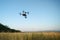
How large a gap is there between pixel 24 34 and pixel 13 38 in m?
0.37

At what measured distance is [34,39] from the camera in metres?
4.93

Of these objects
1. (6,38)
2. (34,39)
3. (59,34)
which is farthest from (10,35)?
(59,34)

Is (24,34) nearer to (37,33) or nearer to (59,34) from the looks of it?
(37,33)

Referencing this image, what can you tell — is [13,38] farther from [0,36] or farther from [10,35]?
[0,36]

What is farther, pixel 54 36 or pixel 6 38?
pixel 6 38

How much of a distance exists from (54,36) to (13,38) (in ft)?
4.18

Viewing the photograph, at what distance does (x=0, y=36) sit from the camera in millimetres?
5391

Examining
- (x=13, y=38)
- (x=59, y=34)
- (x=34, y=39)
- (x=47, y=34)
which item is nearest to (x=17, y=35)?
(x=13, y=38)

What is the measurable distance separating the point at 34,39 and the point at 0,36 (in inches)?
48.3

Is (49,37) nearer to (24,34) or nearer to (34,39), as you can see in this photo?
(34,39)

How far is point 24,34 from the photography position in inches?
201

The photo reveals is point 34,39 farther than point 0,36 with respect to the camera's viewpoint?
No

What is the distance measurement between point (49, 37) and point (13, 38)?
1.13 m

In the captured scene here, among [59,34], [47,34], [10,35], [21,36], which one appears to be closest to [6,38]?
[10,35]
